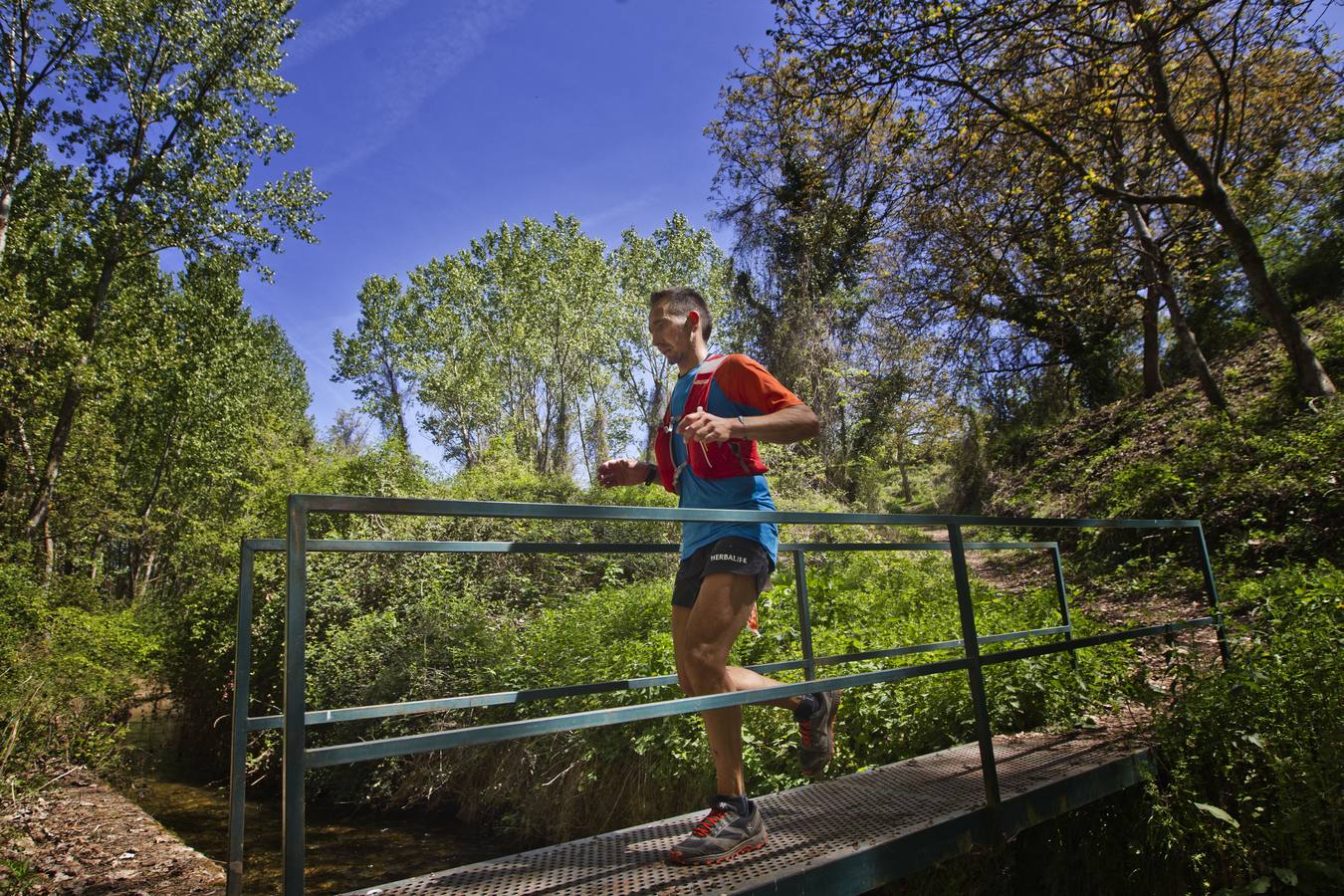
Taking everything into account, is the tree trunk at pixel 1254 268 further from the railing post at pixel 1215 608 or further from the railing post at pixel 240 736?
the railing post at pixel 240 736

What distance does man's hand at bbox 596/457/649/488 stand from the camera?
2941 millimetres

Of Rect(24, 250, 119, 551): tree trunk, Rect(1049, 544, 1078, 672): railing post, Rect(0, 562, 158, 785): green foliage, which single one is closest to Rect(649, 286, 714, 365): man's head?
Rect(1049, 544, 1078, 672): railing post

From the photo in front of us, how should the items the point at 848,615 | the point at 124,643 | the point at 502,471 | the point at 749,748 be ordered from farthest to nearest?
the point at 502,471
the point at 124,643
the point at 848,615
the point at 749,748

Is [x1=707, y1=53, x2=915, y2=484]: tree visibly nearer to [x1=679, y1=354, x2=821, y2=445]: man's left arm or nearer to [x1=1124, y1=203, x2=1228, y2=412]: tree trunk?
[x1=1124, y1=203, x2=1228, y2=412]: tree trunk

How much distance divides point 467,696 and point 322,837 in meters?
5.74

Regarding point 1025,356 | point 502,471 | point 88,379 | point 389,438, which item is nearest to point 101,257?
point 88,379

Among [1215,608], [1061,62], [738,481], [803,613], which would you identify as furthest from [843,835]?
[1061,62]

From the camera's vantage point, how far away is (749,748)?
16.0 feet

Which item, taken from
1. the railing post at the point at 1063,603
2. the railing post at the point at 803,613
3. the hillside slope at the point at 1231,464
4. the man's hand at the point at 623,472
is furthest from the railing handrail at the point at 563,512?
the hillside slope at the point at 1231,464

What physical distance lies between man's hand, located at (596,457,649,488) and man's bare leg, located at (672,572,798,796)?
29.2 inches

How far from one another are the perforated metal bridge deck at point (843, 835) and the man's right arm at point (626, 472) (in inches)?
51.6

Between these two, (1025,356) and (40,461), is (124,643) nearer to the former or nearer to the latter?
(40,461)

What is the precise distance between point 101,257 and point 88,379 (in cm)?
369

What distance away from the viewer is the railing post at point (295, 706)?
4.52 ft
